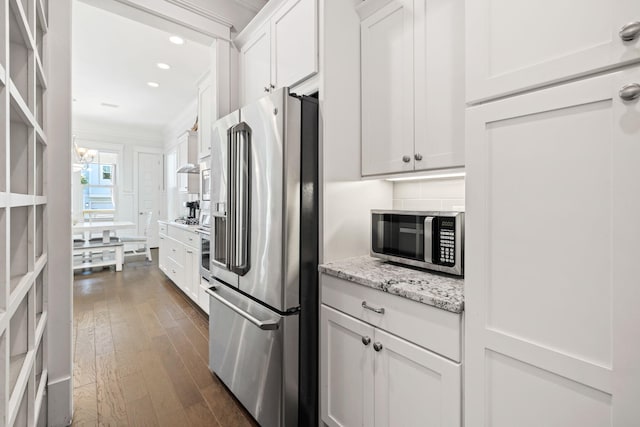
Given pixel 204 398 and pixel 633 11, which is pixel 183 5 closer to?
pixel 633 11

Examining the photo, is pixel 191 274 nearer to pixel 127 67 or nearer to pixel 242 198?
pixel 242 198

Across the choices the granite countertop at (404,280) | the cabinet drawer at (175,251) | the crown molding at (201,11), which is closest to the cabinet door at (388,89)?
the granite countertop at (404,280)

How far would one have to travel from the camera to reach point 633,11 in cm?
72

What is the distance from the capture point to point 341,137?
1.67 m

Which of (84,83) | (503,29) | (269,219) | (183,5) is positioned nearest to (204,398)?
(269,219)

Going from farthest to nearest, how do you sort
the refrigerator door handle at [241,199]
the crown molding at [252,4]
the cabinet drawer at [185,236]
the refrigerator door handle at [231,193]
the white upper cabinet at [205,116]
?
the cabinet drawer at [185,236] < the white upper cabinet at [205,116] < the crown molding at [252,4] < the refrigerator door handle at [231,193] < the refrigerator door handle at [241,199]

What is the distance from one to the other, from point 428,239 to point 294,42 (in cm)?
135

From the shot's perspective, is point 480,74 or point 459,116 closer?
point 480,74

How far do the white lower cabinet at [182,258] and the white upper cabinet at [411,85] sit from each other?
2455mm

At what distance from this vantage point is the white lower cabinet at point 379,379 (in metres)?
1.08

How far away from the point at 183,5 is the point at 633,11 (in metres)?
2.47

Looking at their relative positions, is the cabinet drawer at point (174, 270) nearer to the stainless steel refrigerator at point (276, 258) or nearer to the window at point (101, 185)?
the stainless steel refrigerator at point (276, 258)

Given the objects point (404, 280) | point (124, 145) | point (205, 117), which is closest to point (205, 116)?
point (205, 117)

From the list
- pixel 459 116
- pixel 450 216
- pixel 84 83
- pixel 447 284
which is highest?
pixel 84 83
